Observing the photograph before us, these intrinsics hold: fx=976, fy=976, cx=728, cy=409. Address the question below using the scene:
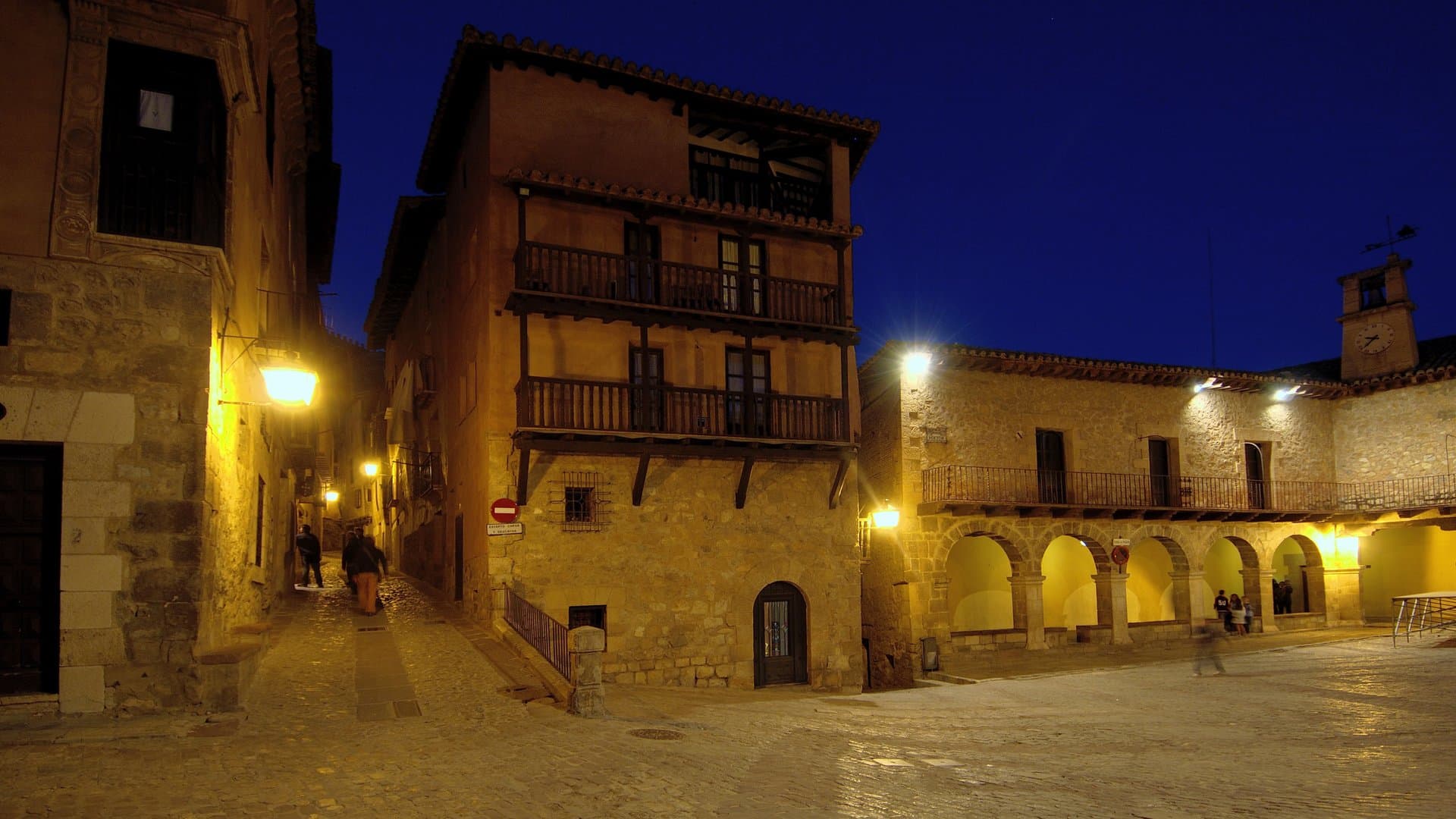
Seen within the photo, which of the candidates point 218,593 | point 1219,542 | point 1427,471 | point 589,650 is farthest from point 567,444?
point 1427,471

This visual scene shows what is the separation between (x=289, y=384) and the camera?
11.1 meters

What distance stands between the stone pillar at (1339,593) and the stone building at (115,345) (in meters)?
29.9

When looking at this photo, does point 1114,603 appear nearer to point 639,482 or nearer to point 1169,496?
point 1169,496

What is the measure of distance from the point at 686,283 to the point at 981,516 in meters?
10.2

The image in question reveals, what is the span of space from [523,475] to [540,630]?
326cm

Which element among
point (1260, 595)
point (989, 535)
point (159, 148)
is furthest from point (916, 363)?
point (159, 148)

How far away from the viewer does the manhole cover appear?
416 inches

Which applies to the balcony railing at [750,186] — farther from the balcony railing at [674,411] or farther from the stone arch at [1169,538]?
the stone arch at [1169,538]

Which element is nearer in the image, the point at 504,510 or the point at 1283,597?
the point at 504,510

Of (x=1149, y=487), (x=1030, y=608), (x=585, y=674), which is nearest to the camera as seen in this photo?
(x=585, y=674)

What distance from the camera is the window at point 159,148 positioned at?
9555 millimetres

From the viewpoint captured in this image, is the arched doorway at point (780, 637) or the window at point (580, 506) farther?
the arched doorway at point (780, 637)

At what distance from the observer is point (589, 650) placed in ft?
38.0

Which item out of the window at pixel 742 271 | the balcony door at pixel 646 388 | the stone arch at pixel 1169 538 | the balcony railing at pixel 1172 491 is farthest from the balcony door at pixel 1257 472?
the balcony door at pixel 646 388
